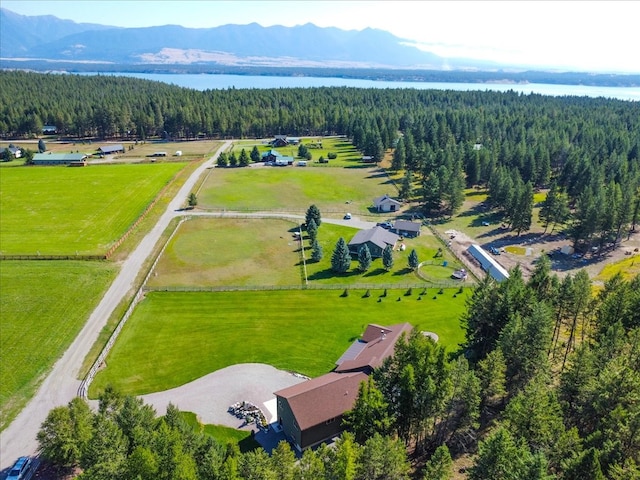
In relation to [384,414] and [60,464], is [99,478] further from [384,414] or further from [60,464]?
[384,414]

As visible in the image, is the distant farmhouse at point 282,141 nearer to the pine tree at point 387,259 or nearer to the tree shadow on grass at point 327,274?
the tree shadow on grass at point 327,274

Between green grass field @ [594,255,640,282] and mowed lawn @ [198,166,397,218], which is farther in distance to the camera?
mowed lawn @ [198,166,397,218]

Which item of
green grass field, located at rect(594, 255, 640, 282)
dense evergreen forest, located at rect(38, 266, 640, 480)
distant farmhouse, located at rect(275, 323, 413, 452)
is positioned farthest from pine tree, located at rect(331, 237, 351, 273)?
green grass field, located at rect(594, 255, 640, 282)

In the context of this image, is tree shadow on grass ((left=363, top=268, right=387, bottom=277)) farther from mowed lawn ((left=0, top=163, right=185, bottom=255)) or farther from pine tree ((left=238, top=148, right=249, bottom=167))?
pine tree ((left=238, top=148, right=249, bottom=167))

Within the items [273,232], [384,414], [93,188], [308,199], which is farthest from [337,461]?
[93,188]

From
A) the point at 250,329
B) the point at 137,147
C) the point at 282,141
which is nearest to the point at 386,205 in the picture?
the point at 250,329

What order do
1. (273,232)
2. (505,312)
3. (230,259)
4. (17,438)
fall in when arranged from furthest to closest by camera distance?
1. (273,232)
2. (230,259)
3. (505,312)
4. (17,438)
